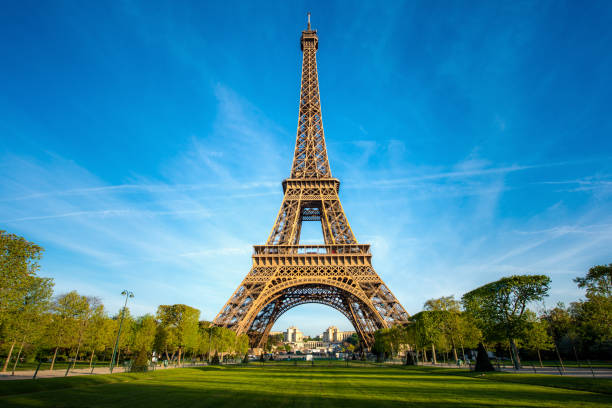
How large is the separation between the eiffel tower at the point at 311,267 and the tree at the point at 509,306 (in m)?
11.0

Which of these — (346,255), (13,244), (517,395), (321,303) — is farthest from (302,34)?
(517,395)

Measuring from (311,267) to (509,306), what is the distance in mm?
23571

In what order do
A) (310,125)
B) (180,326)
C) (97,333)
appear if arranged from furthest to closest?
(310,125) → (180,326) → (97,333)

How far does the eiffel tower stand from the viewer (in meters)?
40.8

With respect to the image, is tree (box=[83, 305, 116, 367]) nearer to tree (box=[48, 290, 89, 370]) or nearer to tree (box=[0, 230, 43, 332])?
tree (box=[48, 290, 89, 370])

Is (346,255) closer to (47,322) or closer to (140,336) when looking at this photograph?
(140,336)

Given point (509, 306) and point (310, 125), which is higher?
point (310, 125)

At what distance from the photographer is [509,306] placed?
101 ft

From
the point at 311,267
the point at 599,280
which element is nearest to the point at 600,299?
the point at 599,280

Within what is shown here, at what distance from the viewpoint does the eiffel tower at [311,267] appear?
40.8 metres

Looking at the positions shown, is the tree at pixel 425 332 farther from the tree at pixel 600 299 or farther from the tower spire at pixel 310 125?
the tower spire at pixel 310 125

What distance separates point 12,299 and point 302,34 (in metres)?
65.9

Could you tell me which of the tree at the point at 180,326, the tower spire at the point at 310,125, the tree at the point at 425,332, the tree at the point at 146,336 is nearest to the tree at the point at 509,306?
the tree at the point at 425,332

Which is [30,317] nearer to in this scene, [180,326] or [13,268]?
[13,268]
